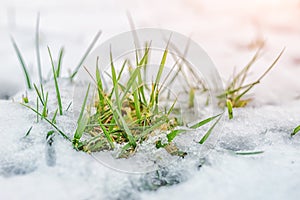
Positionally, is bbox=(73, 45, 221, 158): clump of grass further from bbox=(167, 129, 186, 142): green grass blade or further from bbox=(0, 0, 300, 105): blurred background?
bbox=(0, 0, 300, 105): blurred background

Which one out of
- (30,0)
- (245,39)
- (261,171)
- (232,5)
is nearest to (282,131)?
(261,171)

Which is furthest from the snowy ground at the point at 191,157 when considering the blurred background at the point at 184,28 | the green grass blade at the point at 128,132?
the green grass blade at the point at 128,132

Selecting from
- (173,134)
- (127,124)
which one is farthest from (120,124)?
(173,134)

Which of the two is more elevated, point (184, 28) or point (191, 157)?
point (184, 28)

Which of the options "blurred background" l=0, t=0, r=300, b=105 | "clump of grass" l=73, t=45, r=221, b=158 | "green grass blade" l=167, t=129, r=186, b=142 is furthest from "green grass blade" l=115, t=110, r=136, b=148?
"blurred background" l=0, t=0, r=300, b=105

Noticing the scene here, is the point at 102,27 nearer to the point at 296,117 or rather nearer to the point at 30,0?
the point at 30,0

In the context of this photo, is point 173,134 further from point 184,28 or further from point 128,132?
point 184,28

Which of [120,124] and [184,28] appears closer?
[120,124]
